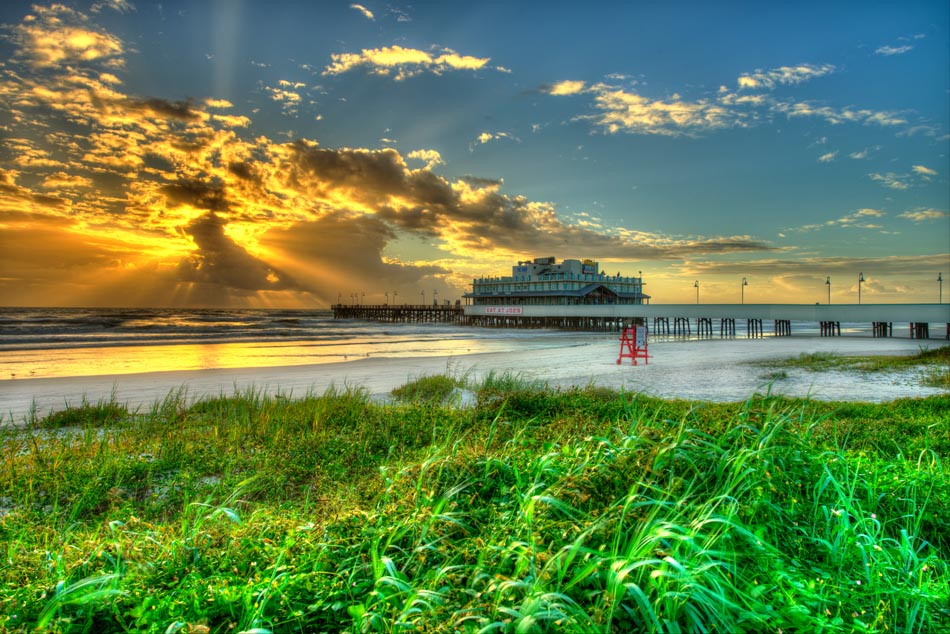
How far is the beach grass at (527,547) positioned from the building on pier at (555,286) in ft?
263

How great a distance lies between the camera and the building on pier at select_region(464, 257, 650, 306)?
87.2 m

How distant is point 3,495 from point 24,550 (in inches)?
90.6

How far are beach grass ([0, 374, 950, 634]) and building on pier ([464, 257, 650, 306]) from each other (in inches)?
3161

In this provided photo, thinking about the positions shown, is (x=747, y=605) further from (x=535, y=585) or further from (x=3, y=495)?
(x=3, y=495)

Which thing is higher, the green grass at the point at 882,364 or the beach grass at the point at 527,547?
the beach grass at the point at 527,547

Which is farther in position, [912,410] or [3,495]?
[912,410]

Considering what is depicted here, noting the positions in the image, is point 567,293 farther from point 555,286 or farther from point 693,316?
point 693,316

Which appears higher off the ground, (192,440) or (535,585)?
(535,585)

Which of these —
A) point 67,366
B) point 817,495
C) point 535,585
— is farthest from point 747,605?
point 67,366

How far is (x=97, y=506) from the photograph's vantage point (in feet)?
15.9

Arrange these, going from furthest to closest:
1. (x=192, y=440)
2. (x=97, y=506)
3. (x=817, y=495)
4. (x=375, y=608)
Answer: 1. (x=192, y=440)
2. (x=97, y=506)
3. (x=817, y=495)
4. (x=375, y=608)

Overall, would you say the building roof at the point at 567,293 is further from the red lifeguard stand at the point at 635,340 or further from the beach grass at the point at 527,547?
the beach grass at the point at 527,547

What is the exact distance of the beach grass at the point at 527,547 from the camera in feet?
7.57

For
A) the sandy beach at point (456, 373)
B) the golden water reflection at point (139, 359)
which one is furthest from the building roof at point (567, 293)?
the sandy beach at point (456, 373)
